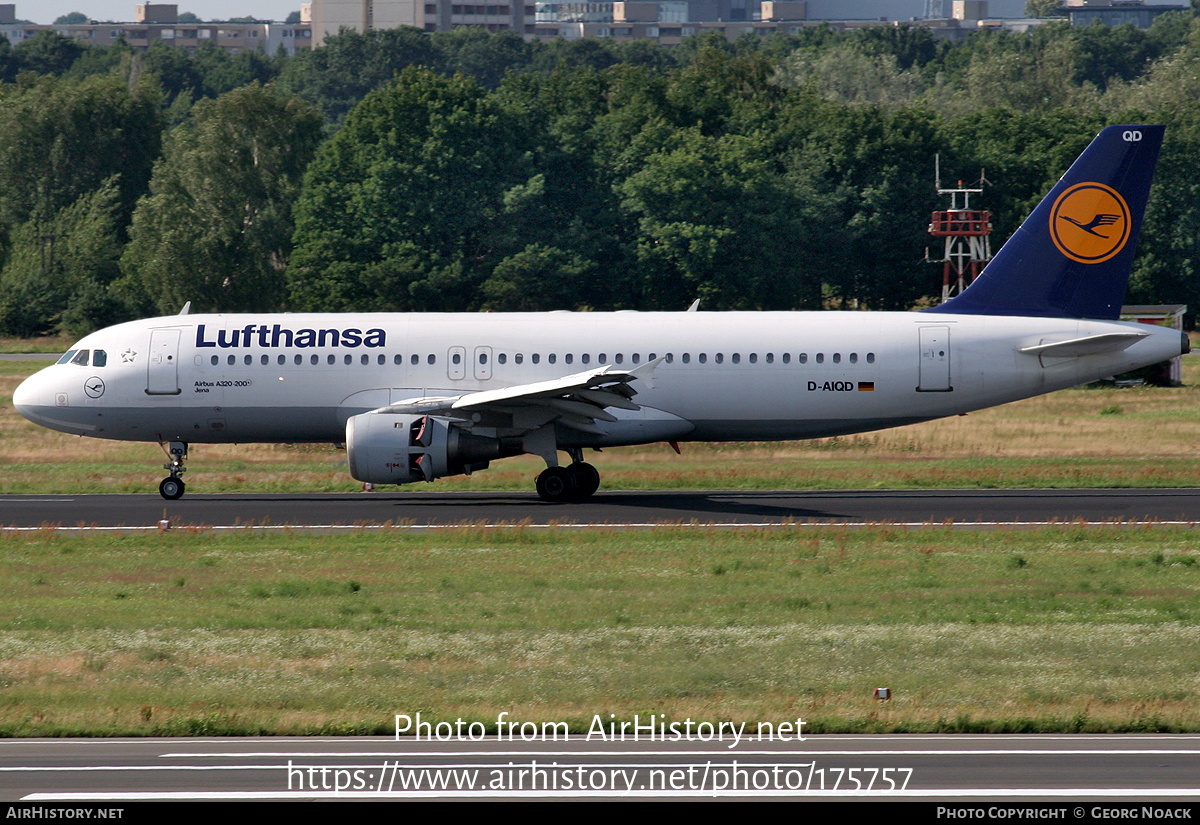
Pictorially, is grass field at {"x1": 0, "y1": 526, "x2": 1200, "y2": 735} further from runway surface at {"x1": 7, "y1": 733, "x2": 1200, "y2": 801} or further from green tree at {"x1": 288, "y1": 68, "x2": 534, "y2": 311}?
green tree at {"x1": 288, "y1": 68, "x2": 534, "y2": 311}

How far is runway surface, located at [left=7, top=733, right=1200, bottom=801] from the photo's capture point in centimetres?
1205

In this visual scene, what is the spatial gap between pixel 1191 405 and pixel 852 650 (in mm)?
39262

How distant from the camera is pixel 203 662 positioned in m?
17.9

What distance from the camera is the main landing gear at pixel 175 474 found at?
33344 mm

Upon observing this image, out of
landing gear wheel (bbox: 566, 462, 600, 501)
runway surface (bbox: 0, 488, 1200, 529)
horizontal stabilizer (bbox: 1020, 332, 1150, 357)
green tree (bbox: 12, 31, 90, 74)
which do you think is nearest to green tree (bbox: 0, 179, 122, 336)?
runway surface (bbox: 0, 488, 1200, 529)

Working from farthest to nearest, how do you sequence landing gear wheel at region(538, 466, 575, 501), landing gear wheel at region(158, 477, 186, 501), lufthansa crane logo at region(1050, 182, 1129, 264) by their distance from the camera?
landing gear wheel at region(158, 477, 186, 501), lufthansa crane logo at region(1050, 182, 1129, 264), landing gear wheel at region(538, 466, 575, 501)

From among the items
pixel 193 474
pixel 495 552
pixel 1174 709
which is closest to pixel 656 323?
pixel 495 552

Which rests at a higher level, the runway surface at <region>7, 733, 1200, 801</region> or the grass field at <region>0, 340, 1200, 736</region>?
the runway surface at <region>7, 733, 1200, 801</region>

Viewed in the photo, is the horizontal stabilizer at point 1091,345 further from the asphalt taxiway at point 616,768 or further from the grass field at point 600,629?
Answer: the asphalt taxiway at point 616,768

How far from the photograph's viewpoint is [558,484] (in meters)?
32.5

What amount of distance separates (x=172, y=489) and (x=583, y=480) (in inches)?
378

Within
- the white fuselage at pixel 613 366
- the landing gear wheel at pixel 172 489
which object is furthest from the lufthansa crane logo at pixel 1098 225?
the landing gear wheel at pixel 172 489

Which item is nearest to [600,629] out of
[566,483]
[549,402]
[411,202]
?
[549,402]

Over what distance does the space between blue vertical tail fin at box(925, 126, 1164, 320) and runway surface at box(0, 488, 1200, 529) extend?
4.42m
